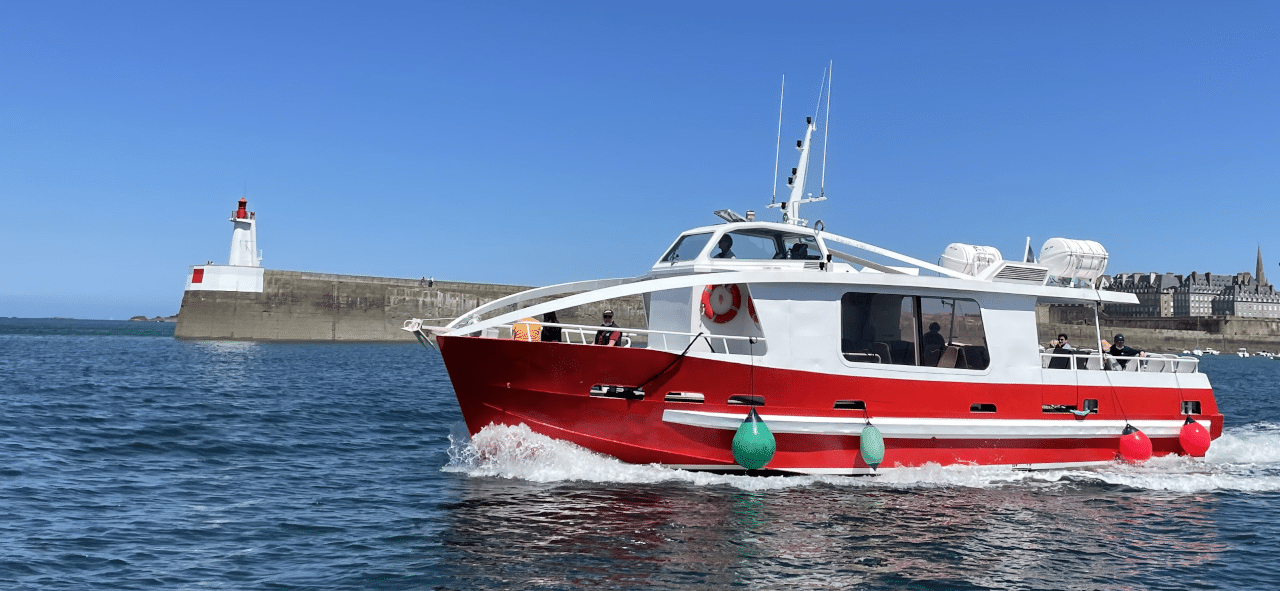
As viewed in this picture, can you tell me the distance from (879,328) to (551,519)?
541cm

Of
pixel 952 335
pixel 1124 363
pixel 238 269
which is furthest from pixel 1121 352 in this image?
pixel 238 269

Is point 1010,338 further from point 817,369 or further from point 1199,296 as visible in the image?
point 1199,296

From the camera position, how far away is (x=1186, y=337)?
275ft

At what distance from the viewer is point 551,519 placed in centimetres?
943

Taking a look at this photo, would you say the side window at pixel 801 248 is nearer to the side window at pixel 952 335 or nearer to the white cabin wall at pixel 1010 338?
the side window at pixel 952 335

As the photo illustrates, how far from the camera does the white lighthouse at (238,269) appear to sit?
55844 mm

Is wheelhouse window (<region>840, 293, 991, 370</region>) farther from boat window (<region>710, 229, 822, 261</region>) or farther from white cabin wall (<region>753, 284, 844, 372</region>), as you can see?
boat window (<region>710, 229, 822, 261</region>)

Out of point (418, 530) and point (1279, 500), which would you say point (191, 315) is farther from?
point (1279, 500)

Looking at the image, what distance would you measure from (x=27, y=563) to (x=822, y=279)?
8854mm

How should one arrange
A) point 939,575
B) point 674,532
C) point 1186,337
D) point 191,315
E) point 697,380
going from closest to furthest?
1. point 939,575
2. point 674,532
3. point 697,380
4. point 191,315
5. point 1186,337

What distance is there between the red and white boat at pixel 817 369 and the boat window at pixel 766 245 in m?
0.02

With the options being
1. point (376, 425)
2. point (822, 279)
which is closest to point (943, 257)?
point (822, 279)

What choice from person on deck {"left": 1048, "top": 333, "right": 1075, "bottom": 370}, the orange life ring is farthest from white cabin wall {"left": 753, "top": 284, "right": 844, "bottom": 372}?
person on deck {"left": 1048, "top": 333, "right": 1075, "bottom": 370}

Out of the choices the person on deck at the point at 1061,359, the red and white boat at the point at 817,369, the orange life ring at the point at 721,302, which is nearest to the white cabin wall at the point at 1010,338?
the red and white boat at the point at 817,369
